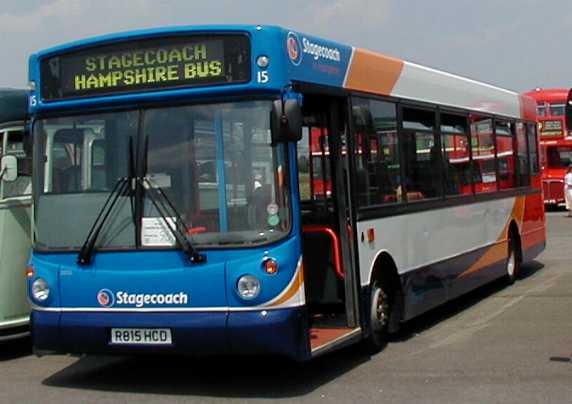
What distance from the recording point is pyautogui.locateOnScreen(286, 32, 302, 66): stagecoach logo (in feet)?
24.0

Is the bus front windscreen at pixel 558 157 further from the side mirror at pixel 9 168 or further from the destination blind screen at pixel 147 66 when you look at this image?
the destination blind screen at pixel 147 66

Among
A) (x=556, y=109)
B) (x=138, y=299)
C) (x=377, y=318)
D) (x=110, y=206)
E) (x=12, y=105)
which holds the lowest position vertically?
(x=377, y=318)

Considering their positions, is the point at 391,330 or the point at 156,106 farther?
the point at 391,330

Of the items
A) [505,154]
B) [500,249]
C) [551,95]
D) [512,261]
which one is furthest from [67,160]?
Result: [551,95]

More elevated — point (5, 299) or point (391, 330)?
point (5, 299)

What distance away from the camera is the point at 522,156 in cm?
1438

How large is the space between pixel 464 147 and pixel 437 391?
487 centimetres

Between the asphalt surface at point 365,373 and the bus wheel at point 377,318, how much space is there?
0.12 meters

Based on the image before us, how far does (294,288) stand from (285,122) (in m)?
1.27

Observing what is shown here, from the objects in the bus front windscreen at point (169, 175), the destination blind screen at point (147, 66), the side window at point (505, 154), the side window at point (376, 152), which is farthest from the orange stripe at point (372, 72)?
the side window at point (505, 154)

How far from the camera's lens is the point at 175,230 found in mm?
7141

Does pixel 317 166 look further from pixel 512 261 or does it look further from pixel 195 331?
pixel 512 261

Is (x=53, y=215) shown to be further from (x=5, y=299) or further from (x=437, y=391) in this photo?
(x=437, y=391)

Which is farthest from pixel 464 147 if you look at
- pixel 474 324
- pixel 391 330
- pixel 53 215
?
pixel 53 215
